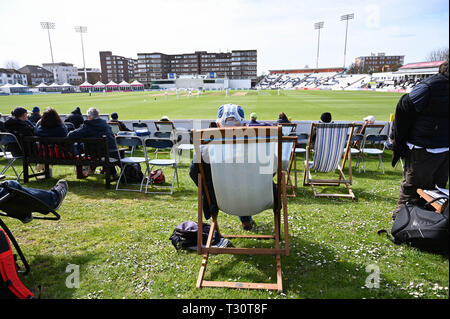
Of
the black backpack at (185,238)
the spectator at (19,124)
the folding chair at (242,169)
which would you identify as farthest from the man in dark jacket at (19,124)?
the folding chair at (242,169)

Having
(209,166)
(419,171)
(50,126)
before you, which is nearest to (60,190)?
(209,166)

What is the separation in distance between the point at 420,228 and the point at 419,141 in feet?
2.93

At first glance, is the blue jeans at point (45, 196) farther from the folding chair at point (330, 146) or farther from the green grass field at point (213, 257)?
the folding chair at point (330, 146)

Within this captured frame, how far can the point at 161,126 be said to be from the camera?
9078mm

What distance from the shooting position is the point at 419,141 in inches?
119

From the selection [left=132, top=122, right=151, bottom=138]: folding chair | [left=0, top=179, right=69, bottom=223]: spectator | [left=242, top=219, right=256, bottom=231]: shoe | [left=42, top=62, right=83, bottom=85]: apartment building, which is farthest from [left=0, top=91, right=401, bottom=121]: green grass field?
[left=42, top=62, right=83, bottom=85]: apartment building

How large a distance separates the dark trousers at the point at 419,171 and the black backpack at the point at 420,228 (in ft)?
0.74

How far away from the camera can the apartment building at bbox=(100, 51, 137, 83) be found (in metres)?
133

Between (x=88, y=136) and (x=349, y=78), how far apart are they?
84100mm

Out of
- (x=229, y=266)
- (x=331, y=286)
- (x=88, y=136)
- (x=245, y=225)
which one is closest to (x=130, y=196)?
(x=88, y=136)

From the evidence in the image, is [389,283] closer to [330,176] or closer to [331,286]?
[331,286]

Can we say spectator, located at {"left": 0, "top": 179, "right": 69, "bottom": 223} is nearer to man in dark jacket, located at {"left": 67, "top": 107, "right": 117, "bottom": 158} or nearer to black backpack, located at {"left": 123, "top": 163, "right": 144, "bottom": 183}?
man in dark jacket, located at {"left": 67, "top": 107, "right": 117, "bottom": 158}

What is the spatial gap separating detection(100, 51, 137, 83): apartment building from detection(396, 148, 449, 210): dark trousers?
145m

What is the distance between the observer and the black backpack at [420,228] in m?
2.73
